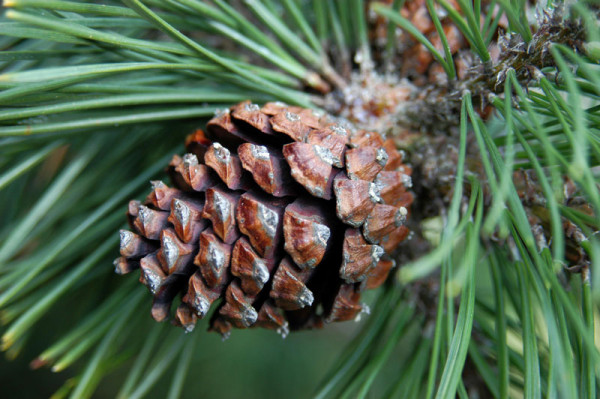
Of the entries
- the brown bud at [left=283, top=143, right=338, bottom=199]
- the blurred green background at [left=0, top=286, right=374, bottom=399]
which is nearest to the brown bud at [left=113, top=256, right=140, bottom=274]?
the brown bud at [left=283, top=143, right=338, bottom=199]

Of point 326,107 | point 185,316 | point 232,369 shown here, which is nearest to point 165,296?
point 185,316

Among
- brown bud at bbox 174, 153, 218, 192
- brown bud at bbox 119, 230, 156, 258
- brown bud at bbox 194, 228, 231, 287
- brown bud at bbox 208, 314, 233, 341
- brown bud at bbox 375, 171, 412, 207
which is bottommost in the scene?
brown bud at bbox 208, 314, 233, 341

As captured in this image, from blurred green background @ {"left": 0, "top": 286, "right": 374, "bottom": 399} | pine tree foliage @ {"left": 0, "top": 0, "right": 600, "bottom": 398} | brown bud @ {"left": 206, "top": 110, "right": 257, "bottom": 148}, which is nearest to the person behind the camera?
pine tree foliage @ {"left": 0, "top": 0, "right": 600, "bottom": 398}

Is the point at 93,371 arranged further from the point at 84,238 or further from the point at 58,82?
the point at 58,82

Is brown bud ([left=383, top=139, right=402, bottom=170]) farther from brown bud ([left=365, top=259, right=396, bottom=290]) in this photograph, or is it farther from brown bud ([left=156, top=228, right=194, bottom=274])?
brown bud ([left=156, top=228, right=194, bottom=274])

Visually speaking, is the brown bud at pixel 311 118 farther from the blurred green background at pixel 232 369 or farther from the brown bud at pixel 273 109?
the blurred green background at pixel 232 369

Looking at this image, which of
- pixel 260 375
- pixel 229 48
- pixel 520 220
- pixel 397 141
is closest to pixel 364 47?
pixel 397 141

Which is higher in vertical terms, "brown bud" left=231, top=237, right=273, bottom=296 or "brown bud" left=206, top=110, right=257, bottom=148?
"brown bud" left=206, top=110, right=257, bottom=148
